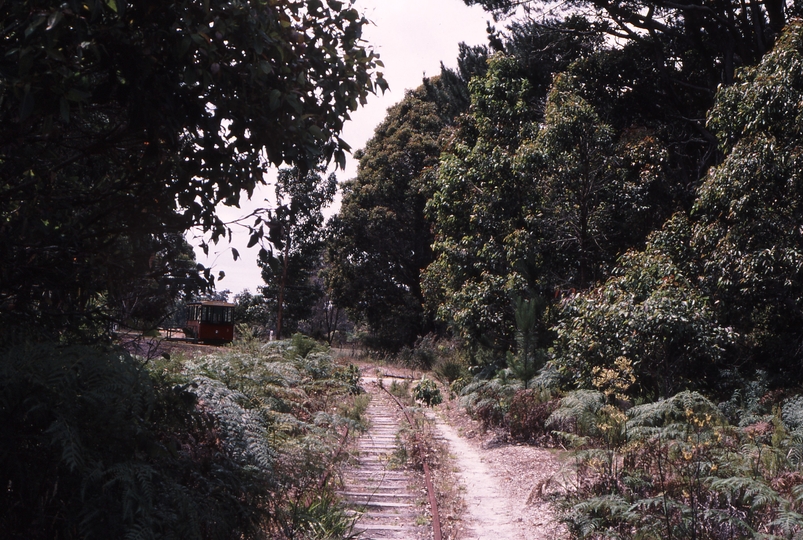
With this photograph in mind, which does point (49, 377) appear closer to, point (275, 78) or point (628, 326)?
point (275, 78)

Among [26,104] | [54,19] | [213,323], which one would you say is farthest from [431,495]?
[213,323]

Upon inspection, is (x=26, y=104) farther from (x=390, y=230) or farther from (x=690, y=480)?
(x=390, y=230)

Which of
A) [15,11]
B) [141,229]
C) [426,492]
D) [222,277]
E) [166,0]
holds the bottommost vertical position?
[426,492]

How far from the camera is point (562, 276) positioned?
59.1ft

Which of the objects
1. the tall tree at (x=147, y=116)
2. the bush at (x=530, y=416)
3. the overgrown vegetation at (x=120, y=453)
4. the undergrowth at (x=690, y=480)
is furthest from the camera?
the bush at (x=530, y=416)

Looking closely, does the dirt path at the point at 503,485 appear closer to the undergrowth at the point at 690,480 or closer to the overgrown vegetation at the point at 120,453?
Answer: the undergrowth at the point at 690,480

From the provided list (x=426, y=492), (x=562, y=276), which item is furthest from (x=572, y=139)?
(x=426, y=492)

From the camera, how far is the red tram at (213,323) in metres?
39.7

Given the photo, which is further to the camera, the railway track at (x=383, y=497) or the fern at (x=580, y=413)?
the fern at (x=580, y=413)

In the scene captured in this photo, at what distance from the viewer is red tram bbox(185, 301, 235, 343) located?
39719 mm

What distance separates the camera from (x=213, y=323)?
40094 mm

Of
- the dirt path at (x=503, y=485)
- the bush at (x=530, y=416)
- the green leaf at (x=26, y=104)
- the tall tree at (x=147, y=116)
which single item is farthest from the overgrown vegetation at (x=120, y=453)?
the bush at (x=530, y=416)

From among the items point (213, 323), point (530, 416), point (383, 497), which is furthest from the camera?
point (213, 323)

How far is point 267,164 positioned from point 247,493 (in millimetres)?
2440
